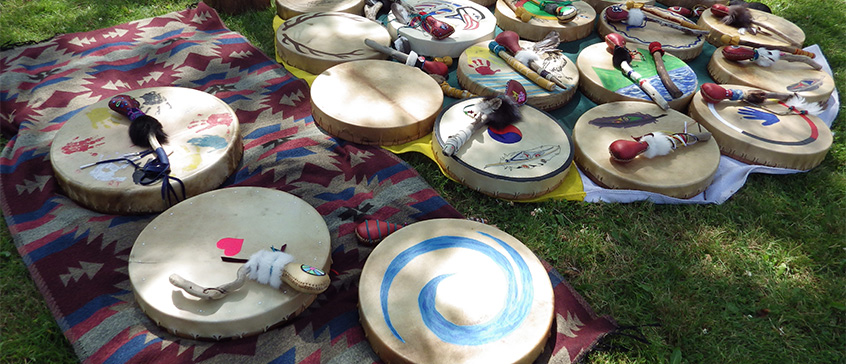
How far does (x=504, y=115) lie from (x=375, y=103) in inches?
34.2

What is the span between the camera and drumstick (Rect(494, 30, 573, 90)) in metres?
3.75

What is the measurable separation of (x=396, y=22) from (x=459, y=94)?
1082 millimetres

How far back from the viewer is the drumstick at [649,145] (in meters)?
3.03

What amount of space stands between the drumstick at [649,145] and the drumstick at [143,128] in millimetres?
2593

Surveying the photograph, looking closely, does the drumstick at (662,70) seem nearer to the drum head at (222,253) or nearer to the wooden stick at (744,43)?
the wooden stick at (744,43)

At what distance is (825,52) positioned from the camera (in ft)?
16.2

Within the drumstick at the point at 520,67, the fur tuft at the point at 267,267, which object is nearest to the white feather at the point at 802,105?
the drumstick at the point at 520,67

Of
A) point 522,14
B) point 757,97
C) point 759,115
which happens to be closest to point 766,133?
point 759,115

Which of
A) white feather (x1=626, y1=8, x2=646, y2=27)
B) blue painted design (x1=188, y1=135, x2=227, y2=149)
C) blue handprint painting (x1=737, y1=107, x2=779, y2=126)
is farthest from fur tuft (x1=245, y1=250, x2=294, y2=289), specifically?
white feather (x1=626, y1=8, x2=646, y2=27)

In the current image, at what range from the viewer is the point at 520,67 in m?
3.79

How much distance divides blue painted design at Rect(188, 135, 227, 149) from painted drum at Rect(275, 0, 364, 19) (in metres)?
2.13

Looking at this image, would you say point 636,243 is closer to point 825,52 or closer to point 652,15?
point 652,15

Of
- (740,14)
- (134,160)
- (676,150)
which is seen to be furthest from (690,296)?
(740,14)

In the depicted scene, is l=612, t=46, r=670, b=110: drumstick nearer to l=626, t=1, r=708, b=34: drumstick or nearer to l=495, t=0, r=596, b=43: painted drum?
l=495, t=0, r=596, b=43: painted drum
